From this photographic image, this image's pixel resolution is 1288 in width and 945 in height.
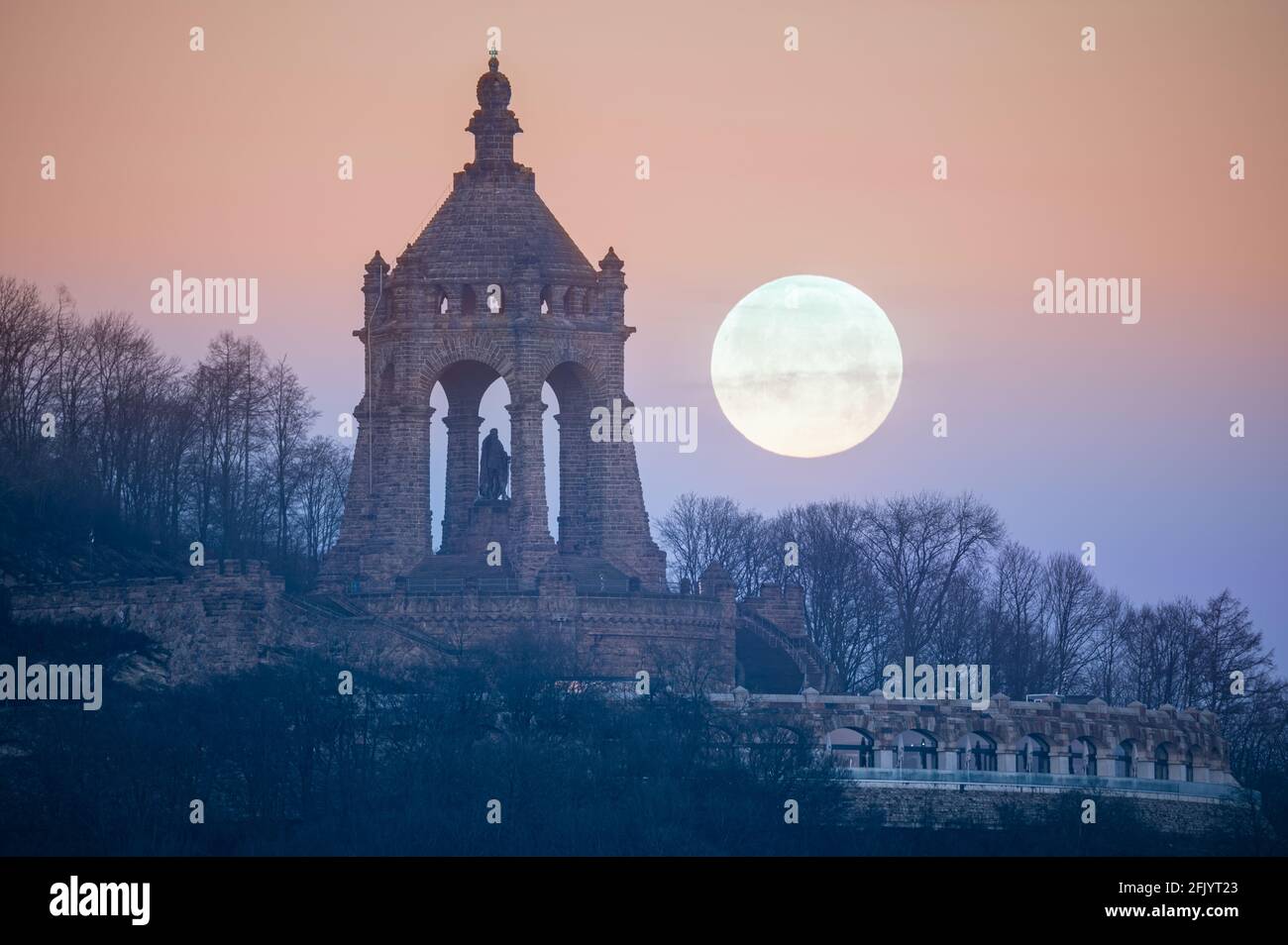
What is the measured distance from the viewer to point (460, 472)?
117 metres

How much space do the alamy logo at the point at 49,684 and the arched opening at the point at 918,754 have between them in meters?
22.8

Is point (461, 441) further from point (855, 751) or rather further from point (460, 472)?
point (855, 751)

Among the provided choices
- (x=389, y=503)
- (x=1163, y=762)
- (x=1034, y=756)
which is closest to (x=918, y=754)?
(x=1034, y=756)

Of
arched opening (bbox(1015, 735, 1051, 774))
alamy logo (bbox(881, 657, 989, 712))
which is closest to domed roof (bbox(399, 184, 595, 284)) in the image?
alamy logo (bbox(881, 657, 989, 712))

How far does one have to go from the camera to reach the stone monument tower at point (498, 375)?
11312cm

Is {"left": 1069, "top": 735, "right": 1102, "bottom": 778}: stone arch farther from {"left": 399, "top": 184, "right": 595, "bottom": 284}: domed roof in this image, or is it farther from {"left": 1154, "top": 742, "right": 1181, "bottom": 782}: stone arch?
{"left": 399, "top": 184, "right": 595, "bottom": 284}: domed roof

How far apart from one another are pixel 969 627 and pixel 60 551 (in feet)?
122

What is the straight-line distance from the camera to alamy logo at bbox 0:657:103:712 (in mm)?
98062

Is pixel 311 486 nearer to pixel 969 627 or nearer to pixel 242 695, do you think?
pixel 969 627

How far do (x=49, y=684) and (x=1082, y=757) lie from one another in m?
31.4

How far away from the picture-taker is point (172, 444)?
395ft
